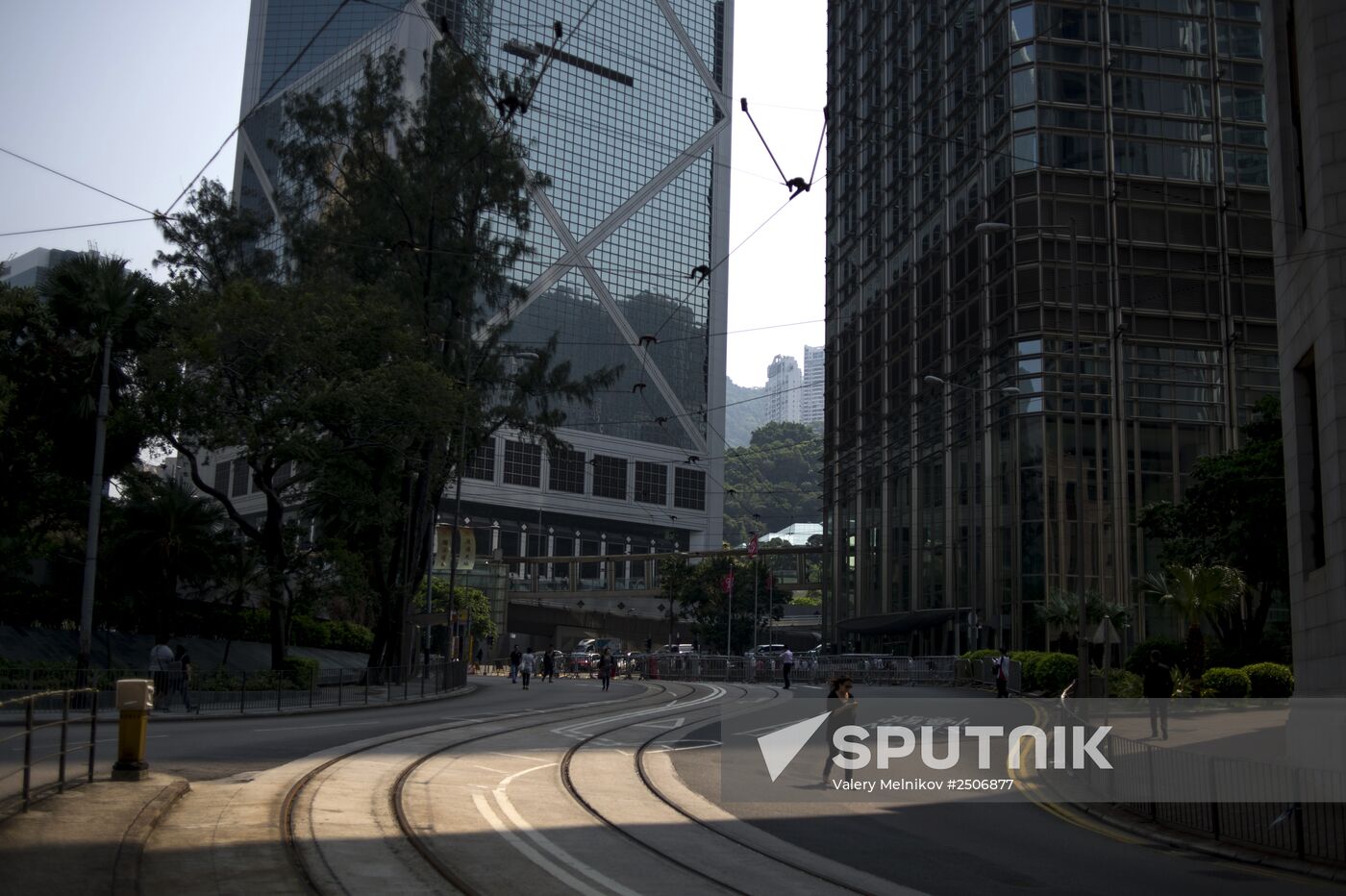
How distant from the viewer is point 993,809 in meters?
17.0

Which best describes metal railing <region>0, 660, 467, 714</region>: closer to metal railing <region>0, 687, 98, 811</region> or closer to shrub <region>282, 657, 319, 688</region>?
shrub <region>282, 657, 319, 688</region>

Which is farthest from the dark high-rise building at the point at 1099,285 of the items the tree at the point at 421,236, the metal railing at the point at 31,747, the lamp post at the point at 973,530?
the metal railing at the point at 31,747

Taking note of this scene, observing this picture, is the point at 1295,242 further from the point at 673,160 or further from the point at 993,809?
the point at 673,160

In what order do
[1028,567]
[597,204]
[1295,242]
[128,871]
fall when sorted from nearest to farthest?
[128,871], [1295,242], [1028,567], [597,204]

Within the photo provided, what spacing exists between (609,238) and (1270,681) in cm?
10596

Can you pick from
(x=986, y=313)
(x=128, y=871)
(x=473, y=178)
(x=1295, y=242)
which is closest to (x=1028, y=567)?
(x=986, y=313)

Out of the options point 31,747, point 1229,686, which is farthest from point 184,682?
point 1229,686

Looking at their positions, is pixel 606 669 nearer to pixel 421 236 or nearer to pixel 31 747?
pixel 421 236

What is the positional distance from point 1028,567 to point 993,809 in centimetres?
4404

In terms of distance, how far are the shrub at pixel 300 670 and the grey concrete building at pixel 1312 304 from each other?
27618 mm

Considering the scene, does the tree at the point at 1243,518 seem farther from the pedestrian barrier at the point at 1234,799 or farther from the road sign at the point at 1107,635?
the pedestrian barrier at the point at 1234,799

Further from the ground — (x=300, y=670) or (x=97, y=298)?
(x=97, y=298)

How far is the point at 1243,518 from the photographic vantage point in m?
37.1

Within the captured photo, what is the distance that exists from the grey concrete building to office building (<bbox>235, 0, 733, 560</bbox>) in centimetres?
10156
